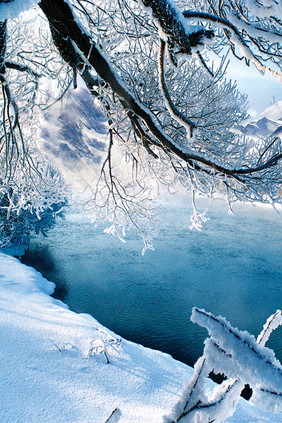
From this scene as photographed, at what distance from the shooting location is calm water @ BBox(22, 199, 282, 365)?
1109cm

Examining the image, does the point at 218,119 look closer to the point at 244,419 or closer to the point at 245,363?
the point at 245,363

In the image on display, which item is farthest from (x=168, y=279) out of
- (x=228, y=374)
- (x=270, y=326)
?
(x=228, y=374)

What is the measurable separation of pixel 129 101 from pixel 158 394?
5.22 m

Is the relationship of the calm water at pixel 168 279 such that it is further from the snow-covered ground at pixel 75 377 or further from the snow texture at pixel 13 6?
the snow texture at pixel 13 6

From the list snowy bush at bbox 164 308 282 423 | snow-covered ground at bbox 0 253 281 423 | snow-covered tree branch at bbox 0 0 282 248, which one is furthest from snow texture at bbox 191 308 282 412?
snow-covered ground at bbox 0 253 281 423

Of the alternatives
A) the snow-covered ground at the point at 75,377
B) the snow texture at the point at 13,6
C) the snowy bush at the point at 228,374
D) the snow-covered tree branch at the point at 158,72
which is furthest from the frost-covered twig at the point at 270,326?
the snow-covered ground at the point at 75,377

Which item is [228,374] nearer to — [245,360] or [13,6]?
[245,360]

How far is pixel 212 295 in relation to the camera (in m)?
13.4

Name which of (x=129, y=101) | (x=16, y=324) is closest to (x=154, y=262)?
(x=16, y=324)

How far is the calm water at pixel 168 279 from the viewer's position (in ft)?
36.4

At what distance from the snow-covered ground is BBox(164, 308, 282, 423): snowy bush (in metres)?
3.19

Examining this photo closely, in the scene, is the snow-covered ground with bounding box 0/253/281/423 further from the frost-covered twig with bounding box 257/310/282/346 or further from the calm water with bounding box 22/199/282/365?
the calm water with bounding box 22/199/282/365

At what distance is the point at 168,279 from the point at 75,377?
441 inches

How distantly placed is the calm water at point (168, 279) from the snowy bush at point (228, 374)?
33.0 ft
